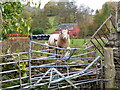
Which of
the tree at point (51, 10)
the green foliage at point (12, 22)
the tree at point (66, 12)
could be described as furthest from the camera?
the tree at point (51, 10)

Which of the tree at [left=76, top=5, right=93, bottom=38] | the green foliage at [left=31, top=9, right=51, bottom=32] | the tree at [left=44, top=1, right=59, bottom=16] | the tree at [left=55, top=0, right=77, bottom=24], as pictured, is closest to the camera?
the tree at [left=55, top=0, right=77, bottom=24]

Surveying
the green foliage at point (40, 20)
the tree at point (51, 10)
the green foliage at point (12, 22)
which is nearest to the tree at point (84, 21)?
the tree at point (51, 10)

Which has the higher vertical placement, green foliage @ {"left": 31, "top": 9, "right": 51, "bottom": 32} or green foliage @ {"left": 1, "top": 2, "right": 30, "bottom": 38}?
green foliage @ {"left": 31, "top": 9, "right": 51, "bottom": 32}

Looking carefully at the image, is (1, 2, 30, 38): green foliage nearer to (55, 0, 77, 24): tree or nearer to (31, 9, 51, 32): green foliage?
(55, 0, 77, 24): tree

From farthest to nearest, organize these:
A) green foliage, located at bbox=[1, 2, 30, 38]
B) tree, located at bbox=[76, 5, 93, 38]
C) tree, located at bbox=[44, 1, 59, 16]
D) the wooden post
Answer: tree, located at bbox=[76, 5, 93, 38] < tree, located at bbox=[44, 1, 59, 16] < the wooden post < green foliage, located at bbox=[1, 2, 30, 38]

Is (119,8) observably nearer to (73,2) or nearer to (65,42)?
(65,42)

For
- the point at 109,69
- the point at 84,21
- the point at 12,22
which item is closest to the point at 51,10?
the point at 84,21

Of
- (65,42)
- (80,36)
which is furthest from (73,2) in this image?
(80,36)

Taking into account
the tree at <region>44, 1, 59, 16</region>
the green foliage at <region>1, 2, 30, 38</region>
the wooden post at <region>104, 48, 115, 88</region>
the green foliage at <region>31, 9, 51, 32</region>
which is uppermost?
the tree at <region>44, 1, 59, 16</region>

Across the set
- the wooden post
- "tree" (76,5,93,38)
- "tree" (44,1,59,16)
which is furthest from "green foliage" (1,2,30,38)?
"tree" (76,5,93,38)

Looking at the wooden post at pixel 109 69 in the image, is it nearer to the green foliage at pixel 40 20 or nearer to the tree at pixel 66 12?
the tree at pixel 66 12

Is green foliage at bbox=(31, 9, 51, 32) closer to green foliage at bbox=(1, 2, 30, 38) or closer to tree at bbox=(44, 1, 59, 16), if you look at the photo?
tree at bbox=(44, 1, 59, 16)

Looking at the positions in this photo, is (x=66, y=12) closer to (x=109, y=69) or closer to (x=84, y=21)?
(x=84, y=21)

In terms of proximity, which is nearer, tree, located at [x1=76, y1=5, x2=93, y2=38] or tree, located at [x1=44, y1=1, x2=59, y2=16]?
tree, located at [x1=44, y1=1, x2=59, y2=16]
